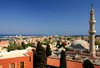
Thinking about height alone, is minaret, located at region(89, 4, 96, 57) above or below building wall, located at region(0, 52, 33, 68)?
above

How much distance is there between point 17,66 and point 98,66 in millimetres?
10916

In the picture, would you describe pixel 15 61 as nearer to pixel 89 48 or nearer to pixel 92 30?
pixel 89 48

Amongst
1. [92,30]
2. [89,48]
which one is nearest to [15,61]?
[89,48]

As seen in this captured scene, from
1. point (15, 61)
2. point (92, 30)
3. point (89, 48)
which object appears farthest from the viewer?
point (89, 48)

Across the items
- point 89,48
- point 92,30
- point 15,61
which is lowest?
point 89,48

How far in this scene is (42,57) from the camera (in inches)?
460

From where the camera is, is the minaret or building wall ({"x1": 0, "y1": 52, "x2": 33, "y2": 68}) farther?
the minaret

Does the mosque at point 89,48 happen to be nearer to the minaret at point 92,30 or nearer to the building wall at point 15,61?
the minaret at point 92,30

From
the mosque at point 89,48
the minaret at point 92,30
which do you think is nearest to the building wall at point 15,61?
the mosque at point 89,48

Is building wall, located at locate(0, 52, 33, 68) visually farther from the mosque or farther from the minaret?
the minaret

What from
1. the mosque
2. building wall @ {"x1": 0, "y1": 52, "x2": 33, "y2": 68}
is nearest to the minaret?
the mosque

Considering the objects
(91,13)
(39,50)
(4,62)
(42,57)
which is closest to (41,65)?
(42,57)

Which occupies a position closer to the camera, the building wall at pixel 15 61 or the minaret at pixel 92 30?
the building wall at pixel 15 61

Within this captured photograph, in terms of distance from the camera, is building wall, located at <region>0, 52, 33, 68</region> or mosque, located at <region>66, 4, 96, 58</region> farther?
mosque, located at <region>66, 4, 96, 58</region>
